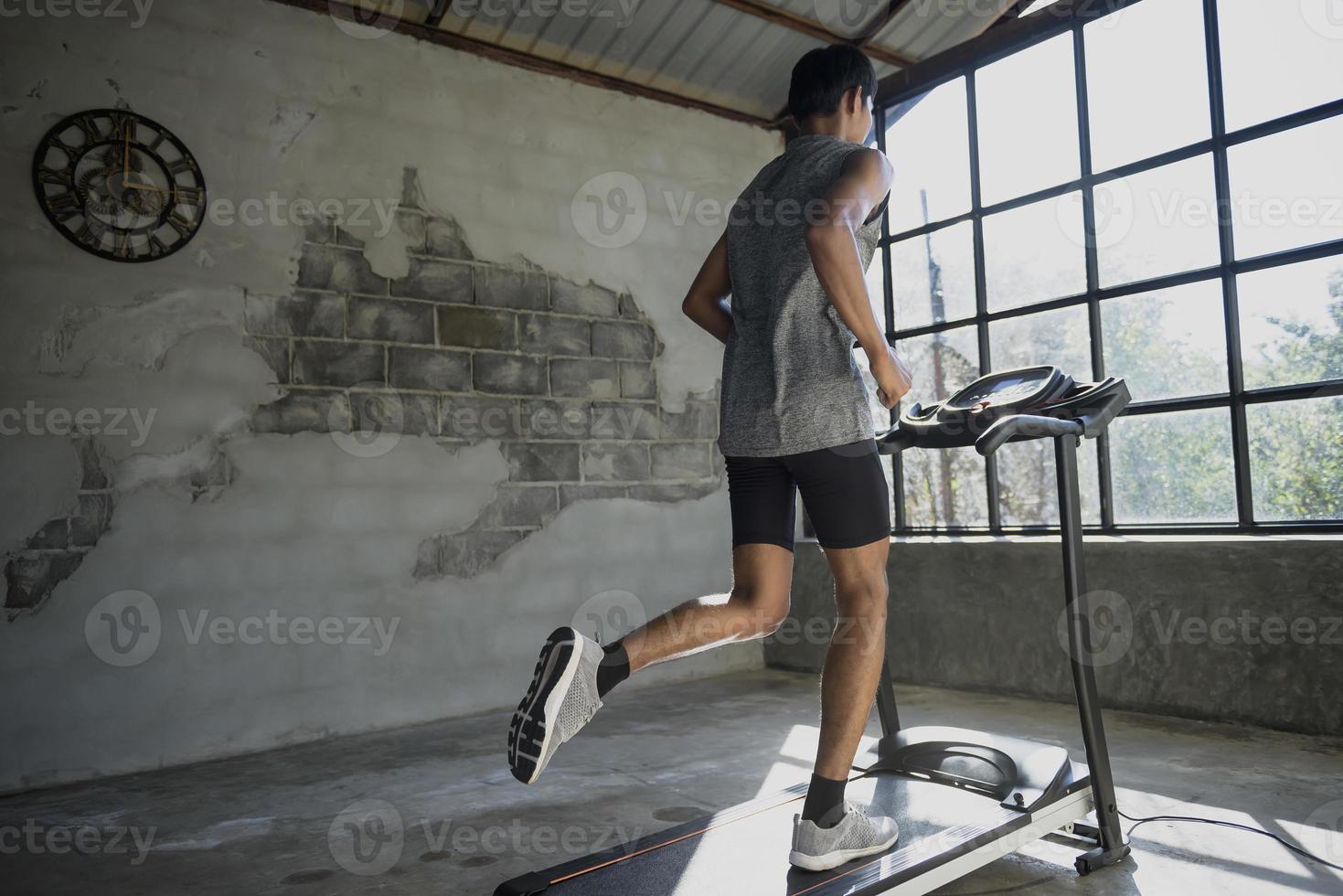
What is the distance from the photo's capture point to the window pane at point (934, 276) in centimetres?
420

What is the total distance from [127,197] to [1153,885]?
12.2 ft

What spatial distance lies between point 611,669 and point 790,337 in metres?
0.75

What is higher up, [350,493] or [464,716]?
[350,493]

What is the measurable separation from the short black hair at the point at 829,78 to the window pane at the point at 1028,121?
225cm

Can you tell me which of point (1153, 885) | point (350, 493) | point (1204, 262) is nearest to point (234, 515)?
point (350, 493)

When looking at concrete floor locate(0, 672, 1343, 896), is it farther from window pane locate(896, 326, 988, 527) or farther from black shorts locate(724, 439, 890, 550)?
window pane locate(896, 326, 988, 527)

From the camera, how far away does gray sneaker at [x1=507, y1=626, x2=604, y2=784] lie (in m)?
1.64

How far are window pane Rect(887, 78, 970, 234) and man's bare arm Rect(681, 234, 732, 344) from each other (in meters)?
2.50

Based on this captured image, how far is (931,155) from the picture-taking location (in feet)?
14.4

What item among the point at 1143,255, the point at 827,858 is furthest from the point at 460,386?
the point at 1143,255

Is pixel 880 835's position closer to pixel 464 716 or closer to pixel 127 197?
pixel 464 716

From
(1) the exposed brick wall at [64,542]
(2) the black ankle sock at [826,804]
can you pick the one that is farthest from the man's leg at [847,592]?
(1) the exposed brick wall at [64,542]

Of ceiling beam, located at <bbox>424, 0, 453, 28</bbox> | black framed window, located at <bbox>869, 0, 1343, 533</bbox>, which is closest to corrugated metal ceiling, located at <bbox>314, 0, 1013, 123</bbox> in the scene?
ceiling beam, located at <bbox>424, 0, 453, 28</bbox>

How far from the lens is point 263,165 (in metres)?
3.54
